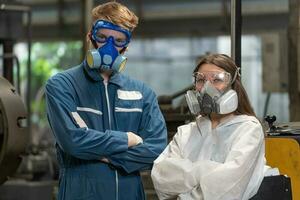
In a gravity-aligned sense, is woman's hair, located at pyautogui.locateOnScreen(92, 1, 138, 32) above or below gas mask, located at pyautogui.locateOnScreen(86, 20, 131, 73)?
above

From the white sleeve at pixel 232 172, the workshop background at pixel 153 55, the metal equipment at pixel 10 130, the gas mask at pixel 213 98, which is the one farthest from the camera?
the workshop background at pixel 153 55

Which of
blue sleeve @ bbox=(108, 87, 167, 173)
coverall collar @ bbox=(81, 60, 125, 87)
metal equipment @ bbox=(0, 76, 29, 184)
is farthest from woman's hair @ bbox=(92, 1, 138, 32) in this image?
metal equipment @ bbox=(0, 76, 29, 184)

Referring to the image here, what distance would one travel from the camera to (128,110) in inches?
86.0

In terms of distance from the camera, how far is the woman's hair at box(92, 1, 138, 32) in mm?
2145

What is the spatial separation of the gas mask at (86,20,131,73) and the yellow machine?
720 millimetres

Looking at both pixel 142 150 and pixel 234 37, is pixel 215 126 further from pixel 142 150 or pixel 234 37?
pixel 234 37

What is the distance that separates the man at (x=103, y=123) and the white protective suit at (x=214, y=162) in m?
0.15

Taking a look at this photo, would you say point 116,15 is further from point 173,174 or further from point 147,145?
point 173,174

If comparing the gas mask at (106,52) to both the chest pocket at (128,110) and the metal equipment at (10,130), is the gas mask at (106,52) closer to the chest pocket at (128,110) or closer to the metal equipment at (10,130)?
the chest pocket at (128,110)

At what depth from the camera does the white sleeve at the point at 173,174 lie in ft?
6.32

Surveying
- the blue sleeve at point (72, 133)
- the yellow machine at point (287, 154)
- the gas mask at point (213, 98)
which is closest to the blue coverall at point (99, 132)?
the blue sleeve at point (72, 133)

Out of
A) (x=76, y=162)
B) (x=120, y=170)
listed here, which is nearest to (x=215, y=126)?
(x=120, y=170)

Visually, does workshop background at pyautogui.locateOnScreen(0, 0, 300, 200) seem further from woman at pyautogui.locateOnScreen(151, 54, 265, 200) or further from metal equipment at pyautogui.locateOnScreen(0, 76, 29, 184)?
woman at pyautogui.locateOnScreen(151, 54, 265, 200)

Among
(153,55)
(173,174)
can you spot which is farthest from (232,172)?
(153,55)
